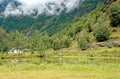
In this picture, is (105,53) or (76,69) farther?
→ (105,53)

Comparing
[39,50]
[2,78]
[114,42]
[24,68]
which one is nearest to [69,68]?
[24,68]

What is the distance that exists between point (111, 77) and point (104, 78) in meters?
1.34

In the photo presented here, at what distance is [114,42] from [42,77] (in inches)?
6224

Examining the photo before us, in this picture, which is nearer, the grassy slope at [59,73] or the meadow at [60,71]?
the grassy slope at [59,73]

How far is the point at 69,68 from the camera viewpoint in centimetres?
5619

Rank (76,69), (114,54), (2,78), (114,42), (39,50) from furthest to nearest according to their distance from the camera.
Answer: (114,42) → (39,50) → (114,54) → (76,69) → (2,78)

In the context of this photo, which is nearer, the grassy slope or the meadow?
the grassy slope

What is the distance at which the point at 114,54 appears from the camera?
150375mm

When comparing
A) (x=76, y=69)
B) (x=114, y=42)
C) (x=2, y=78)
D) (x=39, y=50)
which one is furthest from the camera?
(x=114, y=42)

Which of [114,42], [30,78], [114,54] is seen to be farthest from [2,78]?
[114,42]

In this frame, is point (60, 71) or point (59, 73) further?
point (60, 71)

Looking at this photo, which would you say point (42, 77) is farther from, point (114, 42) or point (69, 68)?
point (114, 42)

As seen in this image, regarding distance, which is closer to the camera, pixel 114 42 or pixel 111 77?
pixel 111 77

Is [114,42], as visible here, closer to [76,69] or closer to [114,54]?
[114,54]
